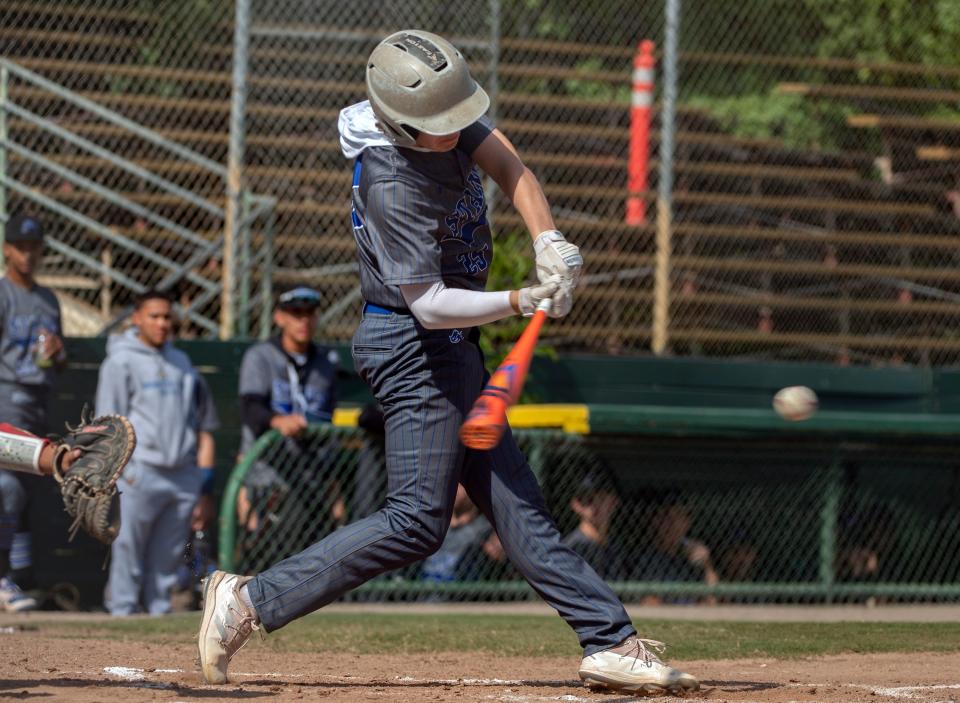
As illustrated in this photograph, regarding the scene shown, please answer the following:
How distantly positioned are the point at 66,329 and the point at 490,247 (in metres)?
6.72

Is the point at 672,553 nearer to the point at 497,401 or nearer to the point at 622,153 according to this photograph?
the point at 622,153

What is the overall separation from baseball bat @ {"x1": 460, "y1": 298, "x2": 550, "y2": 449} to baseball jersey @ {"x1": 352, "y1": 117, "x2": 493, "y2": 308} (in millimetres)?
319

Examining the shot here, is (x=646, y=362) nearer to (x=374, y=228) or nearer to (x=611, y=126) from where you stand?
(x=611, y=126)

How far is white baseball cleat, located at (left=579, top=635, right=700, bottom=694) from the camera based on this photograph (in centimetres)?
420

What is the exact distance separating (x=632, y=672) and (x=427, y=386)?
3.51 feet

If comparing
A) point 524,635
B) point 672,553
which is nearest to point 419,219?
point 524,635

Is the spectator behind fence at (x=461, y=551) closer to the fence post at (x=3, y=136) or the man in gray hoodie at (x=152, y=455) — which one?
the man in gray hoodie at (x=152, y=455)

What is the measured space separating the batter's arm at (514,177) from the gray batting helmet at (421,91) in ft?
0.59

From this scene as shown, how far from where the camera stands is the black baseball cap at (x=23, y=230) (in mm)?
7953

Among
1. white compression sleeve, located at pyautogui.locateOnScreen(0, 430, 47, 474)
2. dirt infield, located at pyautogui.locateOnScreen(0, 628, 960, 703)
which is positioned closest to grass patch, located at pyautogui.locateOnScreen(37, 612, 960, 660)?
dirt infield, located at pyautogui.locateOnScreen(0, 628, 960, 703)

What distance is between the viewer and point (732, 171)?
1095cm

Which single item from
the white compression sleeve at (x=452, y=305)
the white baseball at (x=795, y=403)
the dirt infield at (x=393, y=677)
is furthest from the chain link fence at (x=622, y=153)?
the white compression sleeve at (x=452, y=305)

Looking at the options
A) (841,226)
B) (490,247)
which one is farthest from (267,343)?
(841,226)

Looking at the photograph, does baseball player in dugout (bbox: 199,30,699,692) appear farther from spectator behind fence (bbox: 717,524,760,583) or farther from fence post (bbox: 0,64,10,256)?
fence post (bbox: 0,64,10,256)
